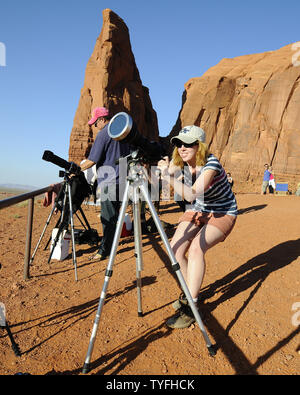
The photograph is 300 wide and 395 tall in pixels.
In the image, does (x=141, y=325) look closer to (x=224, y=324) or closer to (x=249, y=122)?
→ (x=224, y=324)

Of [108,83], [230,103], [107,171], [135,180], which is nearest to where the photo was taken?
[135,180]

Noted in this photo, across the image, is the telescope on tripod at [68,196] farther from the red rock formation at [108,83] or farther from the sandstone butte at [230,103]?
the sandstone butte at [230,103]

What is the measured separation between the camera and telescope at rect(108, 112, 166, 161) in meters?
2.07

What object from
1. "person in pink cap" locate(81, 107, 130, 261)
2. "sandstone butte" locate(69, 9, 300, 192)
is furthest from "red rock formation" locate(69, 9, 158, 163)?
"person in pink cap" locate(81, 107, 130, 261)

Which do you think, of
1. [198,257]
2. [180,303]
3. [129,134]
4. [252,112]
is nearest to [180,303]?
[180,303]

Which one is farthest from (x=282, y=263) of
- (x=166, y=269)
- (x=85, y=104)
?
(x=85, y=104)

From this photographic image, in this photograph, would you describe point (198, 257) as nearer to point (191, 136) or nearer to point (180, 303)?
point (180, 303)

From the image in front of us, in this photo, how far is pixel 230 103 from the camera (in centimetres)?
3462

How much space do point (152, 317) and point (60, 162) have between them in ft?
8.53

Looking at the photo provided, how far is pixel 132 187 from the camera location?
231 centimetres

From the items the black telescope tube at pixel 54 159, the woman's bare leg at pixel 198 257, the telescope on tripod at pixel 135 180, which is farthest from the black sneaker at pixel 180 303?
the black telescope tube at pixel 54 159

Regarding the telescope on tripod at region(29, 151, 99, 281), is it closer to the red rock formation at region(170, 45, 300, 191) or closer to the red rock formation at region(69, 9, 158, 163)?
the red rock formation at region(69, 9, 158, 163)

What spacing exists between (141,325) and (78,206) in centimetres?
294

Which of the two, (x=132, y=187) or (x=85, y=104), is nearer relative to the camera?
(x=132, y=187)
